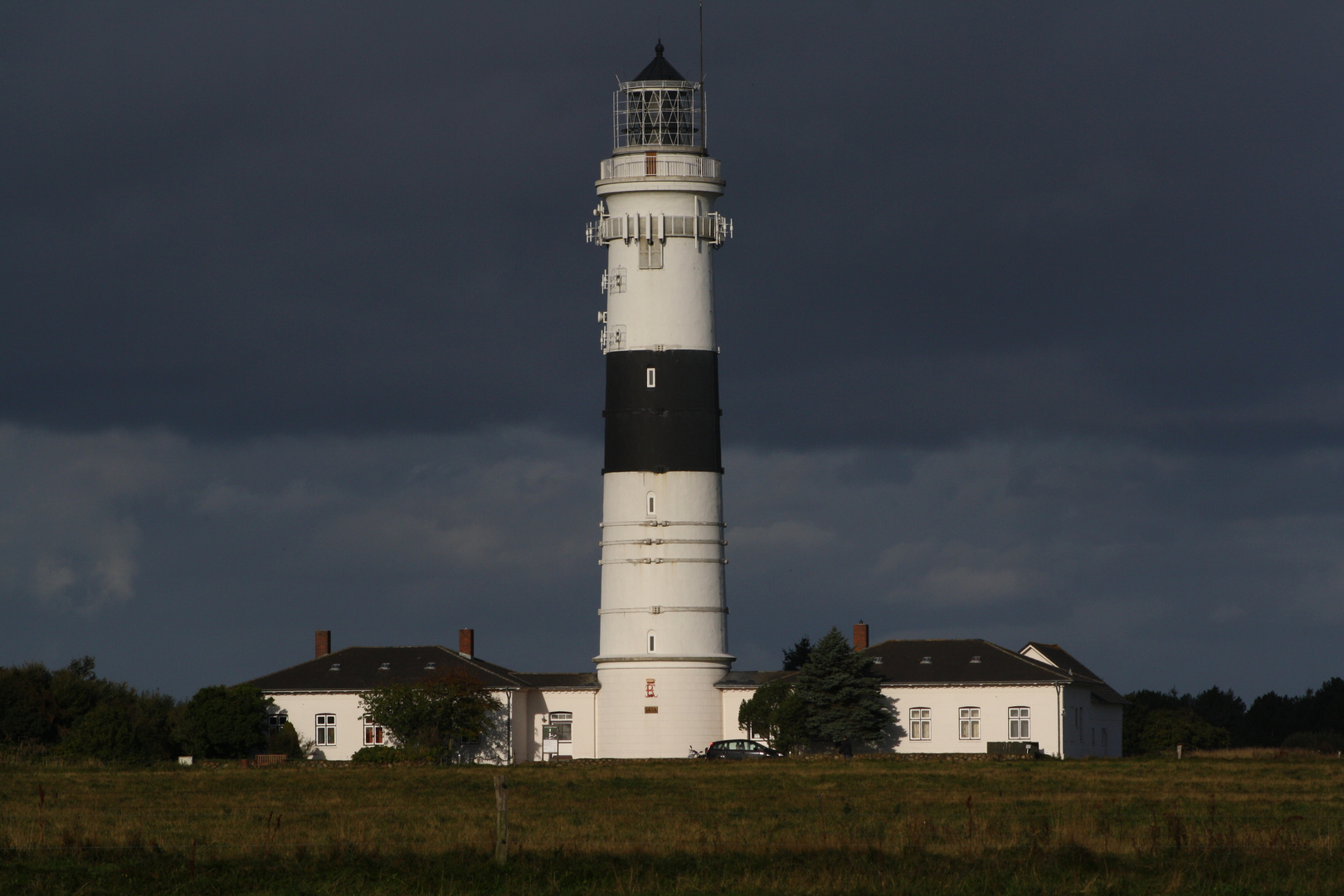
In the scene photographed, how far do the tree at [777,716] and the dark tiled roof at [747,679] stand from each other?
0.53m

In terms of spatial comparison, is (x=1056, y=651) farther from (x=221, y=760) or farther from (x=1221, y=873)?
(x=1221, y=873)

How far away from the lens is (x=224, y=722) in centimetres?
5634

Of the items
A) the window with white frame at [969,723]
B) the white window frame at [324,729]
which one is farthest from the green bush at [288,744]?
the window with white frame at [969,723]

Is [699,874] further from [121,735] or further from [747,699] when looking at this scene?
[747,699]

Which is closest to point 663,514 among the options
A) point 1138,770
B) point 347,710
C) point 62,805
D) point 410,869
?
point 347,710

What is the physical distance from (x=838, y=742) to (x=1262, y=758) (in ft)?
36.7

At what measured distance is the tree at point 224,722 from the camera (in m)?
56.1

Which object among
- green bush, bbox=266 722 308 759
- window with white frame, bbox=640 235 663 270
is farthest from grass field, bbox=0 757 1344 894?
window with white frame, bbox=640 235 663 270

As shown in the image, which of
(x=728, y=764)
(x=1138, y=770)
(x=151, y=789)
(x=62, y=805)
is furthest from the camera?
(x=728, y=764)

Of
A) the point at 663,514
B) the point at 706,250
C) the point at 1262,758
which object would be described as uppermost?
the point at 706,250

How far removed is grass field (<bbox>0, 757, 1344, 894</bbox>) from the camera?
20.0m

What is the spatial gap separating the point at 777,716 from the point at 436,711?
9747mm

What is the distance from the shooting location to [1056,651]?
66375mm

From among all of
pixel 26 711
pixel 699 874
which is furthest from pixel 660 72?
pixel 699 874
